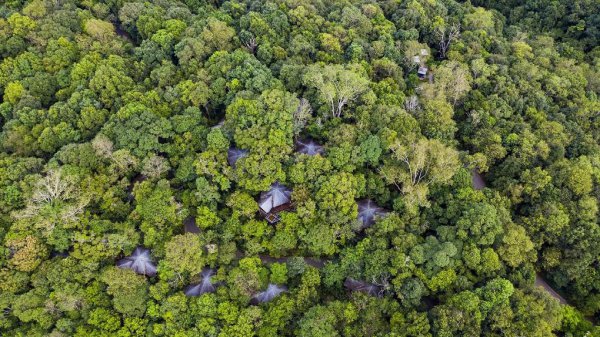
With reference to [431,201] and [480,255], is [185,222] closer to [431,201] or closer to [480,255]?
[431,201]

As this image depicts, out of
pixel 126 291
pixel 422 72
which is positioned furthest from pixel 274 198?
pixel 422 72

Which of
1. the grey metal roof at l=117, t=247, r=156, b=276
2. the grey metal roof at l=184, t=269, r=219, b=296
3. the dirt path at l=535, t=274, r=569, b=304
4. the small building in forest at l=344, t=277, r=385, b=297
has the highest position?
the small building in forest at l=344, t=277, r=385, b=297

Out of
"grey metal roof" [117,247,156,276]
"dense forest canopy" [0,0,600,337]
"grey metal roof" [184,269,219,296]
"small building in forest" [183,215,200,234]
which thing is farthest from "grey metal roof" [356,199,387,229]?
"grey metal roof" [117,247,156,276]

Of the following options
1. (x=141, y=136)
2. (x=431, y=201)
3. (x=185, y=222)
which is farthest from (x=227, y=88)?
(x=431, y=201)

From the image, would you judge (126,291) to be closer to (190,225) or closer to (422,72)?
(190,225)

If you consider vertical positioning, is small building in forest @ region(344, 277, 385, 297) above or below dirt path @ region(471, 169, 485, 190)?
below

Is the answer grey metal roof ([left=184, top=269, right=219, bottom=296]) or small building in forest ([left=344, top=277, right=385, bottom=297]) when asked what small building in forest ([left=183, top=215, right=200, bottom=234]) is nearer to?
grey metal roof ([left=184, top=269, right=219, bottom=296])
